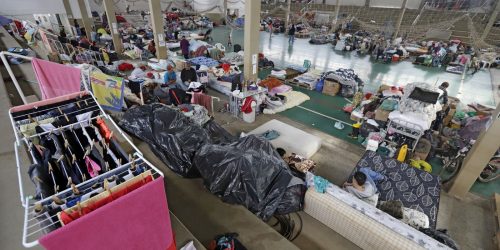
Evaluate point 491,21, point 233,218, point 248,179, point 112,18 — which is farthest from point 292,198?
point 491,21

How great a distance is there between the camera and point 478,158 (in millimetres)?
4215

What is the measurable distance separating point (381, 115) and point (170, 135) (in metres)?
5.25

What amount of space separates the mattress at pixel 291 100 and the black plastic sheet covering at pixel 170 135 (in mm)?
3342

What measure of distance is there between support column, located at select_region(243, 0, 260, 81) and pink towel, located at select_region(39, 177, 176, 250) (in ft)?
20.4

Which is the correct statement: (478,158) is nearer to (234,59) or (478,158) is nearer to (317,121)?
(317,121)

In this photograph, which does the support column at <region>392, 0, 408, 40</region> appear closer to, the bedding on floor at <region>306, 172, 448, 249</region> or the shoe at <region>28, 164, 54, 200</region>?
the bedding on floor at <region>306, 172, 448, 249</region>

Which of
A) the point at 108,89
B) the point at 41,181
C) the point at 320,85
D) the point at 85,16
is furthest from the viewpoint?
the point at 85,16

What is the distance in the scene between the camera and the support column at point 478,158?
13.0 ft

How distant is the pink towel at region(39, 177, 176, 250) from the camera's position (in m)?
1.48

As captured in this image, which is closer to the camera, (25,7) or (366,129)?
(366,129)

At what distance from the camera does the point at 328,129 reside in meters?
6.92

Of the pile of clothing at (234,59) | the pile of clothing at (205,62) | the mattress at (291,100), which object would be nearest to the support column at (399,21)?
the pile of clothing at (234,59)

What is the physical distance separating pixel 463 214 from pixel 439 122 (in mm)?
3043

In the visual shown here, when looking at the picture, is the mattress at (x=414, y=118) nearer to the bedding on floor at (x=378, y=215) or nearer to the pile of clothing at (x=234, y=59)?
the bedding on floor at (x=378, y=215)
